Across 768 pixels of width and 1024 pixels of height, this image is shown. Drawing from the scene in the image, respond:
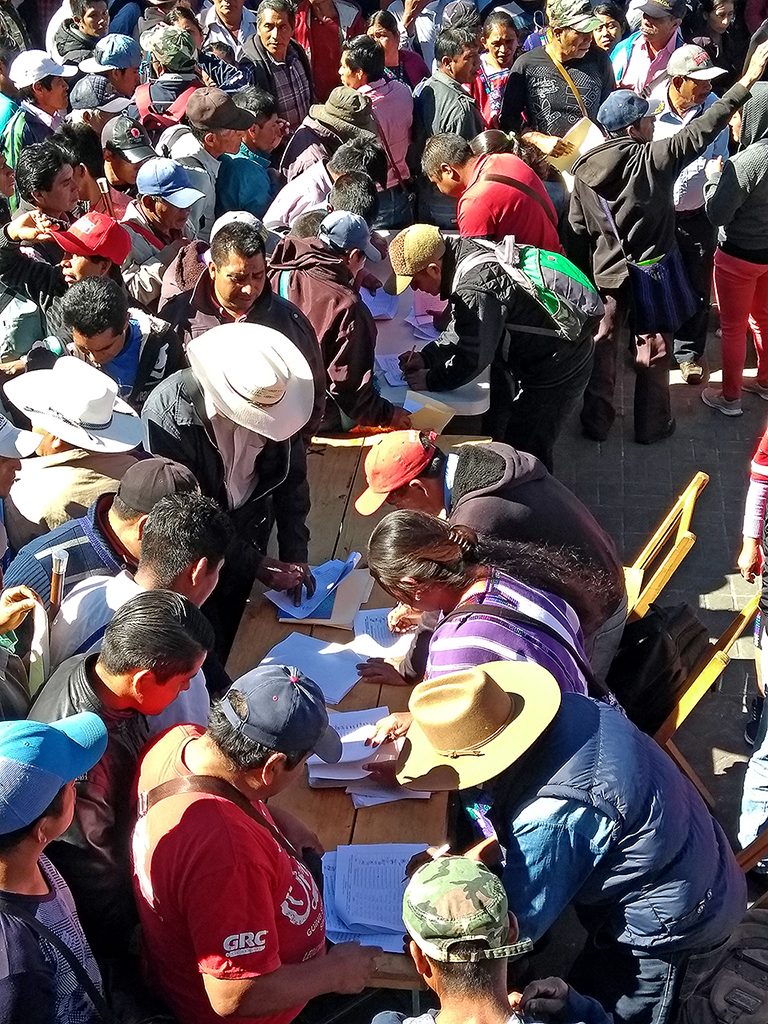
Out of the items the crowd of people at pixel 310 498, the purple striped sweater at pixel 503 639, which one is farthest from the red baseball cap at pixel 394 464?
the purple striped sweater at pixel 503 639

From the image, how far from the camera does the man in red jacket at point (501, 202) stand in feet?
17.4

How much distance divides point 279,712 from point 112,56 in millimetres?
5733

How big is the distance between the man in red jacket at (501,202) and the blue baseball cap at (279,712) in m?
3.36

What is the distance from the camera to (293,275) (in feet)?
15.4

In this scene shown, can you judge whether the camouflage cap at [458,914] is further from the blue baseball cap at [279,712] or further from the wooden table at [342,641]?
the wooden table at [342,641]

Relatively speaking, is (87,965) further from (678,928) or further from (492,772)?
(678,928)

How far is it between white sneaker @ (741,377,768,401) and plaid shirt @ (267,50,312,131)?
144 inches

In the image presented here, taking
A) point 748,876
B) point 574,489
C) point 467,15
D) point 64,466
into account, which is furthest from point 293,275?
point 467,15

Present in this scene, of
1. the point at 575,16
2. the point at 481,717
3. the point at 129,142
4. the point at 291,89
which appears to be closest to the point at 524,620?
the point at 481,717

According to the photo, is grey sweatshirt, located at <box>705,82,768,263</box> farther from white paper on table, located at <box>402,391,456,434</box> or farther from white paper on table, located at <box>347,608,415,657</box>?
white paper on table, located at <box>347,608,415,657</box>

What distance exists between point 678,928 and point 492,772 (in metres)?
0.70

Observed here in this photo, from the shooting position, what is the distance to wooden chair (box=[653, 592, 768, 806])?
371cm

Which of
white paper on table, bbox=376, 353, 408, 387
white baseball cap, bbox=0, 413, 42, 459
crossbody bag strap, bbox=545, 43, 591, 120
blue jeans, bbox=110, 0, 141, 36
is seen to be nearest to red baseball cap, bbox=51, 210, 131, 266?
white baseball cap, bbox=0, 413, 42, 459

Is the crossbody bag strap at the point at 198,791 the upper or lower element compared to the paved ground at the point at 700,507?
upper
